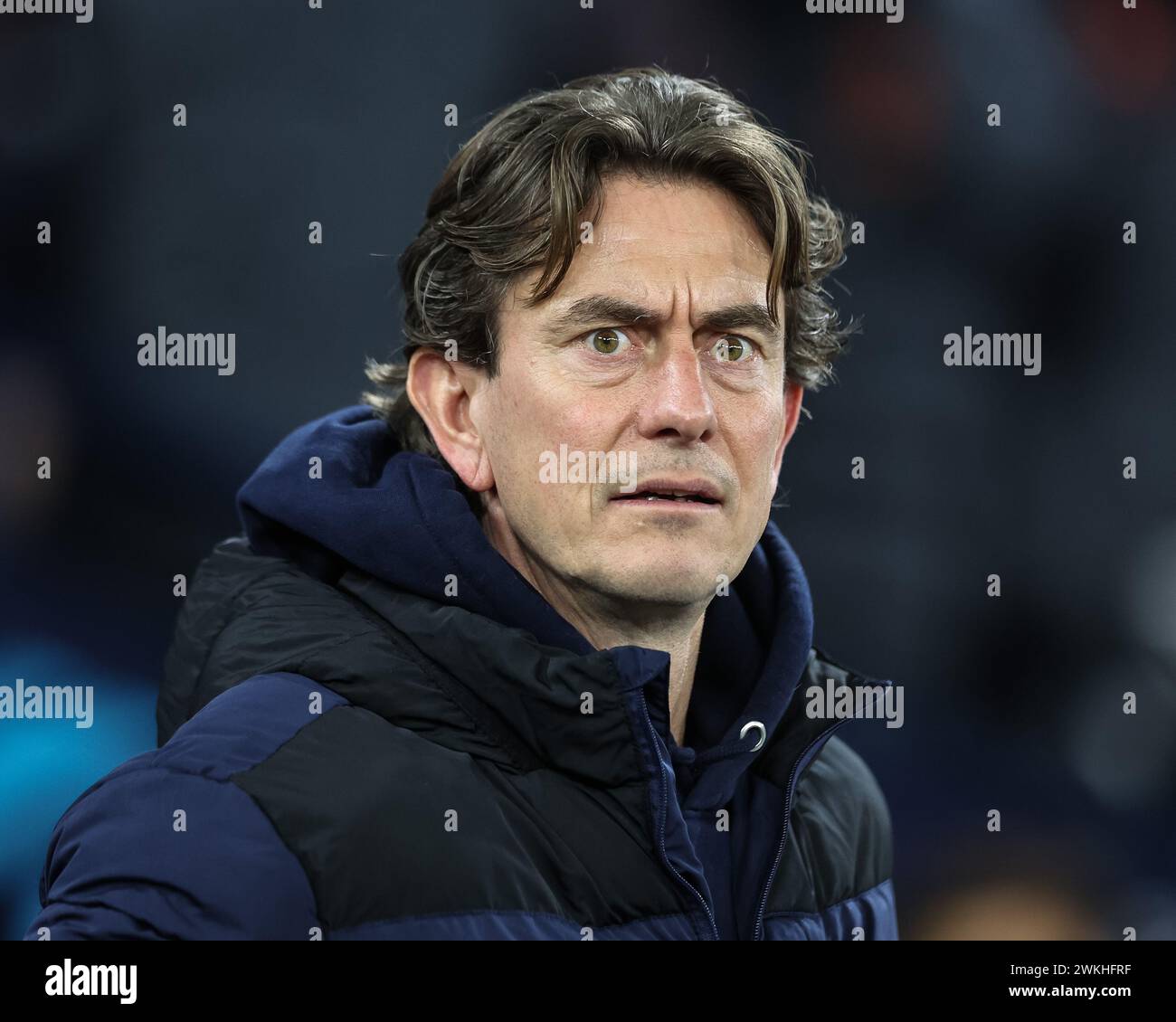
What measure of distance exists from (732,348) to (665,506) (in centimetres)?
26

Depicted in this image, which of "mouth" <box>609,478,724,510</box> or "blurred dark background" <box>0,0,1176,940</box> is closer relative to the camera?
"mouth" <box>609,478,724,510</box>

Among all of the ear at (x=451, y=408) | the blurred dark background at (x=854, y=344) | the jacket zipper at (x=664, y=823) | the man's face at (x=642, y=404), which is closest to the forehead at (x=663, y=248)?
the man's face at (x=642, y=404)

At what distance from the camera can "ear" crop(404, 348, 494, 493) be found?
192cm

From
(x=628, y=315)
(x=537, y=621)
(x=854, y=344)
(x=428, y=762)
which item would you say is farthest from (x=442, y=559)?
(x=854, y=344)

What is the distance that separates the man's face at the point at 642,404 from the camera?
176 cm

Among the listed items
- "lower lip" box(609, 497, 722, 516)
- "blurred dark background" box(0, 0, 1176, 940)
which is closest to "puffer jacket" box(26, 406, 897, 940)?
"lower lip" box(609, 497, 722, 516)

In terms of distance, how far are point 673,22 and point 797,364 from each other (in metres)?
1.77

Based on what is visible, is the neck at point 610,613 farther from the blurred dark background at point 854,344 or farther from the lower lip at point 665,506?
the blurred dark background at point 854,344

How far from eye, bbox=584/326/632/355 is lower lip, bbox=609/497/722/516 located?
0.64ft

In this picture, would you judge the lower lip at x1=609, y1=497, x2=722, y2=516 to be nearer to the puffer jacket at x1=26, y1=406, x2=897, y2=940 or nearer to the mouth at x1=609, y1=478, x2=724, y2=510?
the mouth at x1=609, y1=478, x2=724, y2=510

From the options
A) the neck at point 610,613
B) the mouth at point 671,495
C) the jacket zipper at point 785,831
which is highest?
the mouth at point 671,495
